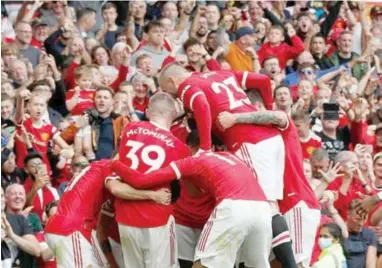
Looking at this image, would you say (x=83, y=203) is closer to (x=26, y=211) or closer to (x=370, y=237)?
(x=26, y=211)

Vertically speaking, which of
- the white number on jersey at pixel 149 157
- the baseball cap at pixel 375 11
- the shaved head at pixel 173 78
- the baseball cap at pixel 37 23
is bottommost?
the baseball cap at pixel 375 11

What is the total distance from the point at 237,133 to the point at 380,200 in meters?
2.09

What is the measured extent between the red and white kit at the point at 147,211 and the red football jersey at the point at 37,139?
12.2 feet

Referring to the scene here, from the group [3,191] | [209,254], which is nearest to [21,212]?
[3,191]

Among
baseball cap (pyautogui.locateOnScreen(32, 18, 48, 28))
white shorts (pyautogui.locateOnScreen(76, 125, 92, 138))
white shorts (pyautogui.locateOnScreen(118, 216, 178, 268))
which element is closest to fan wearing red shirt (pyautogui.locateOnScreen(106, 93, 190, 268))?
white shorts (pyautogui.locateOnScreen(118, 216, 178, 268))

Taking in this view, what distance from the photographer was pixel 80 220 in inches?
609

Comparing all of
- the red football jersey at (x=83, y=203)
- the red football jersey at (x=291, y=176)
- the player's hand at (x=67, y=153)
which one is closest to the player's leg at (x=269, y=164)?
the red football jersey at (x=291, y=176)

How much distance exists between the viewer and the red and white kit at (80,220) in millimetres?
15461

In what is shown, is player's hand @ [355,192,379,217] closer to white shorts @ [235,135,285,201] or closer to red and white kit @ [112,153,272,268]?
white shorts @ [235,135,285,201]

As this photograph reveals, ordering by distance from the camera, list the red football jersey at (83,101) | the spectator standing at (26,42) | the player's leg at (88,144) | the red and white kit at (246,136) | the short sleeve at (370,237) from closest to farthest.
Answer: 1. the red and white kit at (246,136)
2. the short sleeve at (370,237)
3. the player's leg at (88,144)
4. the red football jersey at (83,101)
5. the spectator standing at (26,42)

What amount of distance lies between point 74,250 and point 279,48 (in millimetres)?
8356

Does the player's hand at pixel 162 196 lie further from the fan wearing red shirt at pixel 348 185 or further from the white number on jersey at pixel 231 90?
the fan wearing red shirt at pixel 348 185

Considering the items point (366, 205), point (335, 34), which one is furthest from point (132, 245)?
point (335, 34)

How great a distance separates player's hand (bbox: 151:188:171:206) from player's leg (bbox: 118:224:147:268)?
34cm
